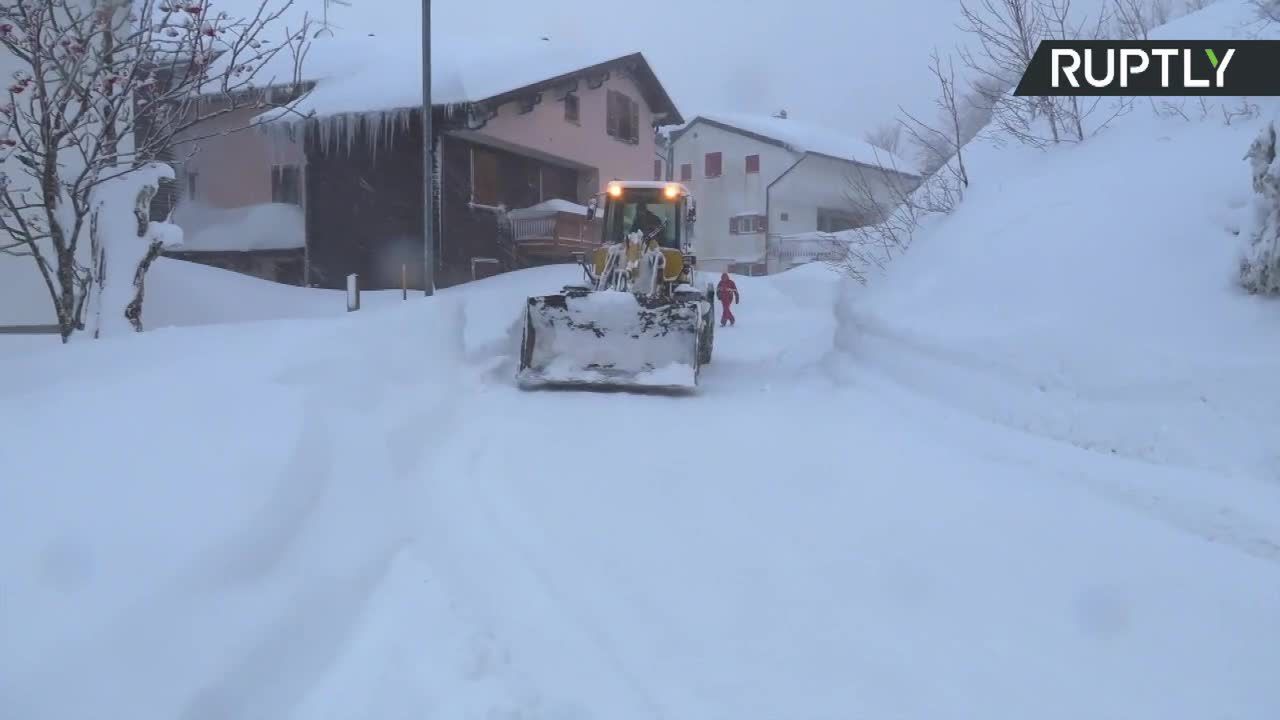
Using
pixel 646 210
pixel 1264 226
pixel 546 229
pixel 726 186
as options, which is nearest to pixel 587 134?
pixel 546 229

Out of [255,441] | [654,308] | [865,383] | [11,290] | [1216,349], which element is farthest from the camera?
[11,290]

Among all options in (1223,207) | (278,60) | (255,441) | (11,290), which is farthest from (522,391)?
(278,60)

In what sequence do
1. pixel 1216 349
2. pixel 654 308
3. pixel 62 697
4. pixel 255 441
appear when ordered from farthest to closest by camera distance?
pixel 654 308 < pixel 1216 349 < pixel 255 441 < pixel 62 697

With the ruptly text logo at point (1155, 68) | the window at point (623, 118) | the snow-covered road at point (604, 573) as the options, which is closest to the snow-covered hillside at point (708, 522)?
the snow-covered road at point (604, 573)

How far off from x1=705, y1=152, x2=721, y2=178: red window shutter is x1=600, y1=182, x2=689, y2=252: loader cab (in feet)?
101

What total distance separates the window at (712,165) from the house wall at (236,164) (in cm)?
2399

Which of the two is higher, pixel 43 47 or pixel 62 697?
pixel 43 47

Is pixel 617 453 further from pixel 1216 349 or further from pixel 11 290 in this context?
pixel 11 290

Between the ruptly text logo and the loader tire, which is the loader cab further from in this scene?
the ruptly text logo

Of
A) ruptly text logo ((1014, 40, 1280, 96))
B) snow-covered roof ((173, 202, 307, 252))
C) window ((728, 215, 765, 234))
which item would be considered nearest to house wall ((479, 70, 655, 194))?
snow-covered roof ((173, 202, 307, 252))

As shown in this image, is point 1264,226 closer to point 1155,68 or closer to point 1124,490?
point 1124,490

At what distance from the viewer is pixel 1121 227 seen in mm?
7711

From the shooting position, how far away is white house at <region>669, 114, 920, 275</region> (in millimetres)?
39719

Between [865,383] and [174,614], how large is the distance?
747 cm
